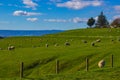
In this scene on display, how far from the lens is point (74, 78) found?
36094mm

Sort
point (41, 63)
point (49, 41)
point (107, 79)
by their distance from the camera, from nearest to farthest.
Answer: point (107, 79) < point (41, 63) < point (49, 41)

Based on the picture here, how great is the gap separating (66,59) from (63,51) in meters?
6.31

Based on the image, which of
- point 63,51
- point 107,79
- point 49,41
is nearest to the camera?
point 107,79

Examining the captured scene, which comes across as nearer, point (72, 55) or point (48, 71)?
point (48, 71)

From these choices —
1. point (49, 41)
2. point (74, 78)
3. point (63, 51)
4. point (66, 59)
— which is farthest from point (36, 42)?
point (74, 78)

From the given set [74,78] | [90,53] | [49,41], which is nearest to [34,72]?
[90,53]

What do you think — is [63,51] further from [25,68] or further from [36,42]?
[36,42]

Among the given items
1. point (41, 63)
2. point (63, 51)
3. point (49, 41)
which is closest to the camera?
point (41, 63)

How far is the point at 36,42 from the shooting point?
102m

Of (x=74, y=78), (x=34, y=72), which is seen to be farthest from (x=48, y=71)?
(x=74, y=78)

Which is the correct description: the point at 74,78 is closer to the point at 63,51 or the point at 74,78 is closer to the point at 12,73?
the point at 12,73

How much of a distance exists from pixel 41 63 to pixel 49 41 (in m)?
47.6

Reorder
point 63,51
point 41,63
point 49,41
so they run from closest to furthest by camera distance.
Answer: point 41,63 → point 63,51 → point 49,41

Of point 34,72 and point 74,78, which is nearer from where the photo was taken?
point 74,78
